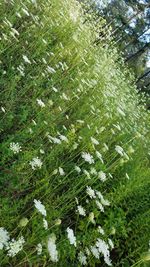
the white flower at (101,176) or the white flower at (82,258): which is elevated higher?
the white flower at (101,176)

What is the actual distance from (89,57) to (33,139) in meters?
4.39

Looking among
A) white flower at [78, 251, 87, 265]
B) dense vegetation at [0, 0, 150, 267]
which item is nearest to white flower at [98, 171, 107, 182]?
dense vegetation at [0, 0, 150, 267]

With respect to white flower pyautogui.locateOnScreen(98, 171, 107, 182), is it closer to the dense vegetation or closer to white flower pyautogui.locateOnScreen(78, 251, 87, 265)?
the dense vegetation

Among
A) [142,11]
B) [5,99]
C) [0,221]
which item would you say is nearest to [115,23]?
[142,11]

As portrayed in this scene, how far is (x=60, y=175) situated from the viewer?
3.65 m

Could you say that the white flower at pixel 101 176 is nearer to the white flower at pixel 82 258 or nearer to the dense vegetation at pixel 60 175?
the dense vegetation at pixel 60 175

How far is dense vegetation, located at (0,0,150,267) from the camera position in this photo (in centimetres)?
284

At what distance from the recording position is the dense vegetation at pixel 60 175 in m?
2.84

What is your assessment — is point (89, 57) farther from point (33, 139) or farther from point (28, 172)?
point (28, 172)

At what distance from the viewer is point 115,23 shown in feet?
81.5

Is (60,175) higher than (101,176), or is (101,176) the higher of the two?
(60,175)

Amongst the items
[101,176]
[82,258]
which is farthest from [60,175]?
[82,258]

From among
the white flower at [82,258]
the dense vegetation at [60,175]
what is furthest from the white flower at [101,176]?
the white flower at [82,258]

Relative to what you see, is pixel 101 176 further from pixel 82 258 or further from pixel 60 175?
pixel 82 258
